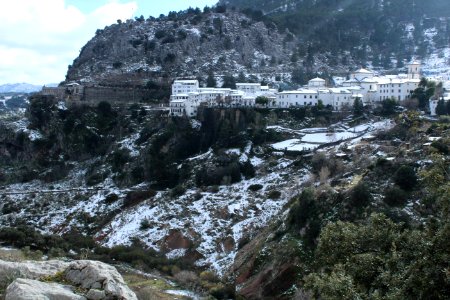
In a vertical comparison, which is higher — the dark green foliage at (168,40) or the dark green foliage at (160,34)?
the dark green foliage at (160,34)

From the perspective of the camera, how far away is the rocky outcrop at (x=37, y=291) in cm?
1223

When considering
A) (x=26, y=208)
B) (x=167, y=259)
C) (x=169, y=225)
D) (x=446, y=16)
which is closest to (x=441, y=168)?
(x=167, y=259)

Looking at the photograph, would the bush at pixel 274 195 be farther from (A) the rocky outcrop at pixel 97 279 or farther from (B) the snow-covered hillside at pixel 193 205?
(A) the rocky outcrop at pixel 97 279

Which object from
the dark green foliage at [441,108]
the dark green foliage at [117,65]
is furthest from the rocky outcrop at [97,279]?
the dark green foliage at [117,65]

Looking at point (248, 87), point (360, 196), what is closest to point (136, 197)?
point (360, 196)

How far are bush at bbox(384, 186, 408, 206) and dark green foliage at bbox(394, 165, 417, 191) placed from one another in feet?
3.26

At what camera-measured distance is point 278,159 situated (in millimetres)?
60156

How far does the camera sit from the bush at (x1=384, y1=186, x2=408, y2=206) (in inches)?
1446

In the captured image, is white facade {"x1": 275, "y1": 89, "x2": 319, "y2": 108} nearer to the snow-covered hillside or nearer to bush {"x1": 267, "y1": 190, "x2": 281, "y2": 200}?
the snow-covered hillside

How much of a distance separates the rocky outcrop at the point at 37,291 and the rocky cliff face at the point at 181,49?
3173 inches

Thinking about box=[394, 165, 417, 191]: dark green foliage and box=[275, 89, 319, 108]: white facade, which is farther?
box=[275, 89, 319, 108]: white facade

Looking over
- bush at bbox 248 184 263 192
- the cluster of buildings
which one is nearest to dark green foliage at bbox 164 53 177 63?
the cluster of buildings

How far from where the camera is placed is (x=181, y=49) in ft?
337

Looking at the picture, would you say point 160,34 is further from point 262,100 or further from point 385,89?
point 385,89
